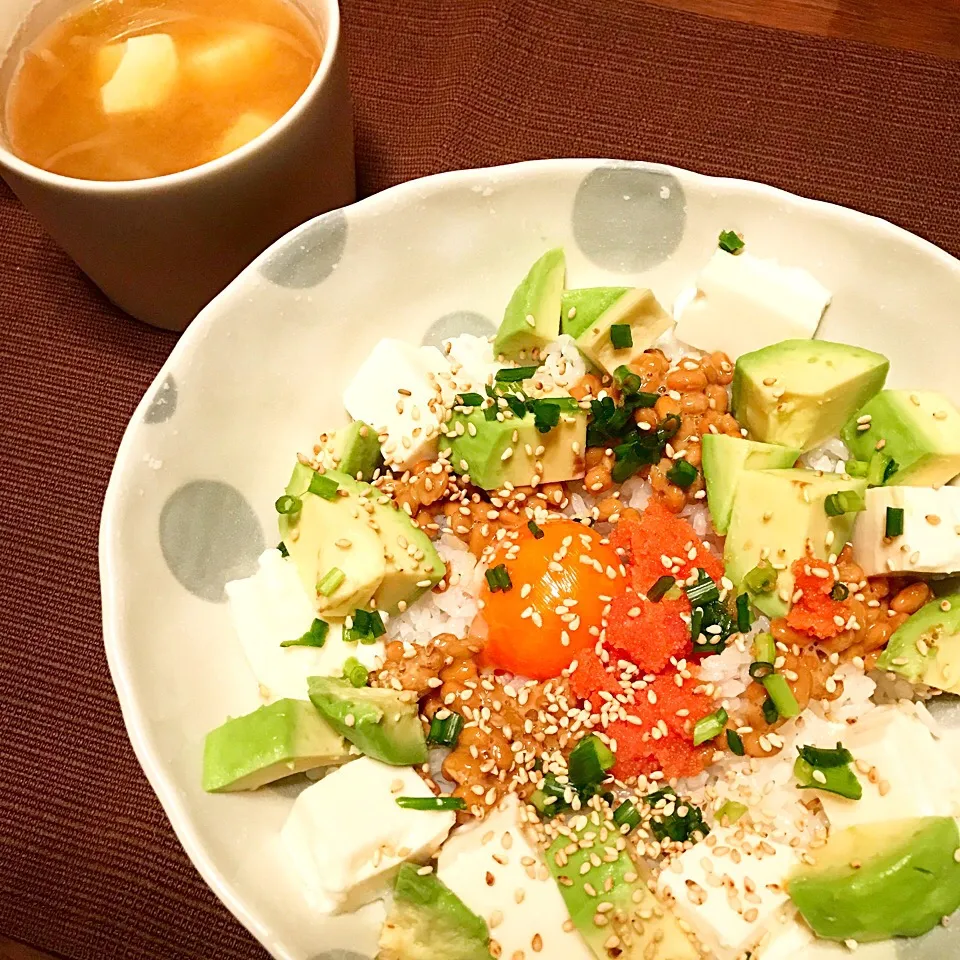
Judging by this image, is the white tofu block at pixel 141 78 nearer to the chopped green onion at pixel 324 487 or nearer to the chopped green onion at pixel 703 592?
the chopped green onion at pixel 324 487

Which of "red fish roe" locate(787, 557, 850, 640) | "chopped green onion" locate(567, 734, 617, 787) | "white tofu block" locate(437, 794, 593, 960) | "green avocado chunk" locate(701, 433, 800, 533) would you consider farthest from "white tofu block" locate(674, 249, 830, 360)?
"white tofu block" locate(437, 794, 593, 960)

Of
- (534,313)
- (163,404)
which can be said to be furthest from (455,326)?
(163,404)

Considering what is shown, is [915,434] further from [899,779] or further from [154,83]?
[154,83]

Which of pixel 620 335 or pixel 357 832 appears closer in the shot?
pixel 357 832

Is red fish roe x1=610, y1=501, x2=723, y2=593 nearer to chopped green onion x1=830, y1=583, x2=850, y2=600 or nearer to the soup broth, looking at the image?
chopped green onion x1=830, y1=583, x2=850, y2=600

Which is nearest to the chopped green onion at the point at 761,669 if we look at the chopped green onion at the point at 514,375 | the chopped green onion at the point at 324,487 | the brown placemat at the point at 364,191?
the chopped green onion at the point at 514,375

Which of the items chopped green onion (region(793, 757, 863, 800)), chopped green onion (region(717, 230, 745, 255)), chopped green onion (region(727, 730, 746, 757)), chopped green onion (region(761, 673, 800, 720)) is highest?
chopped green onion (region(717, 230, 745, 255))
